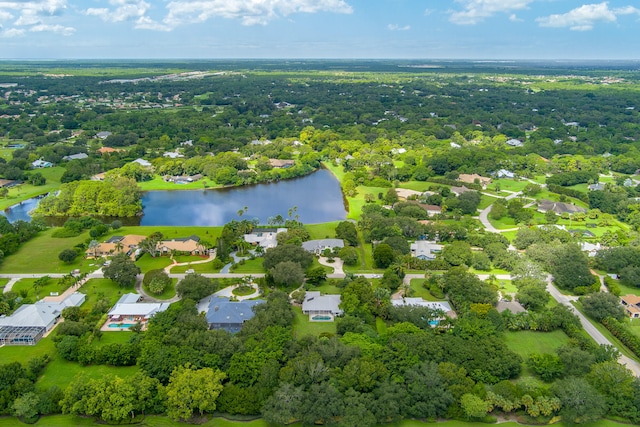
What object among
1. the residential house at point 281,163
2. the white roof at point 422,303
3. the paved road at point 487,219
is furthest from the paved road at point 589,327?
the residential house at point 281,163

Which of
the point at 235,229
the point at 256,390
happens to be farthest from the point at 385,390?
the point at 235,229

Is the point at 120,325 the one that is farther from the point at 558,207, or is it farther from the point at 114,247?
the point at 558,207

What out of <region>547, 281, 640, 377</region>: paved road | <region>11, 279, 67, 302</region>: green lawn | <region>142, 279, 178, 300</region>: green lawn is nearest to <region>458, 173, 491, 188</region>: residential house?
<region>547, 281, 640, 377</region>: paved road

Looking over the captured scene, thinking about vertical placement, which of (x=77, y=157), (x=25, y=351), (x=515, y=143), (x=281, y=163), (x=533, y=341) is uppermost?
(x=515, y=143)

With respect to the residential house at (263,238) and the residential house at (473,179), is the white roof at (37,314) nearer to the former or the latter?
the residential house at (263,238)

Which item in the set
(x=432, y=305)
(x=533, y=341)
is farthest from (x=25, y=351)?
(x=533, y=341)

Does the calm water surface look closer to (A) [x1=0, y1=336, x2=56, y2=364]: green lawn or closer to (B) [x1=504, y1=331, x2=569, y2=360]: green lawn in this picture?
(A) [x1=0, y1=336, x2=56, y2=364]: green lawn

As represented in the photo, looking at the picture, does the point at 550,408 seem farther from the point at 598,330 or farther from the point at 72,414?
the point at 72,414
